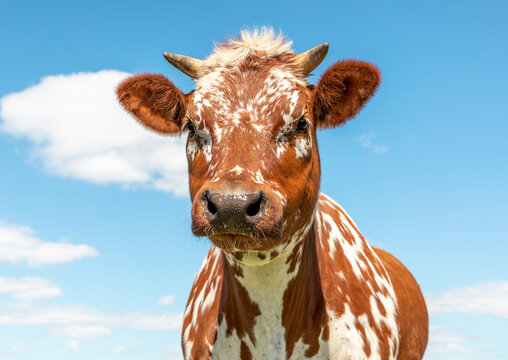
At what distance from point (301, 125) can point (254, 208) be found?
1298 millimetres

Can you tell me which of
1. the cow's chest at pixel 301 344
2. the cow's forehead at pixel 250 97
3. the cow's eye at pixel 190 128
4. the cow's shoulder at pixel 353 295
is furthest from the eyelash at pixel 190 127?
the cow's chest at pixel 301 344

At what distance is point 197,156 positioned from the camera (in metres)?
5.72

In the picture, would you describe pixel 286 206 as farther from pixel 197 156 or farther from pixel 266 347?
pixel 266 347

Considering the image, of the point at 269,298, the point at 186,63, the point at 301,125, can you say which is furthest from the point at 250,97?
the point at 269,298

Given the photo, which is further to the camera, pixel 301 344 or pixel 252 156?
pixel 301 344

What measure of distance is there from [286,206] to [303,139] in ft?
2.66

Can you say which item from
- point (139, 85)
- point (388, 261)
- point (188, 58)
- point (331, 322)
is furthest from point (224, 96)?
point (388, 261)

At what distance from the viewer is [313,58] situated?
6.20 m

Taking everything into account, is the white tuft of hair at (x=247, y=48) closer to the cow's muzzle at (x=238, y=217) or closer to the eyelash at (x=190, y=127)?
the eyelash at (x=190, y=127)

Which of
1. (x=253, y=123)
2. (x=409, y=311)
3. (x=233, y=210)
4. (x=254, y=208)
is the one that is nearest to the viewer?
(x=233, y=210)

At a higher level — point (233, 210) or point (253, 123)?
point (253, 123)

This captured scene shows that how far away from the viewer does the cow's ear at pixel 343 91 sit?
6258 millimetres

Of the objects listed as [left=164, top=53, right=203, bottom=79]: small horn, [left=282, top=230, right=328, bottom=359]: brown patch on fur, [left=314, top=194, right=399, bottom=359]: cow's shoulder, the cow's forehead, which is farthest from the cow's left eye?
[left=314, top=194, right=399, bottom=359]: cow's shoulder

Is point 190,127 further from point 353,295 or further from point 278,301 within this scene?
point 353,295
